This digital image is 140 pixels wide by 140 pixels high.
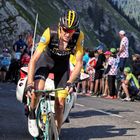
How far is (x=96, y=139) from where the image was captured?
895cm

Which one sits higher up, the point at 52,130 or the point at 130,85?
the point at 130,85

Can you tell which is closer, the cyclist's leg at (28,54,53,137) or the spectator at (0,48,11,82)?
the cyclist's leg at (28,54,53,137)

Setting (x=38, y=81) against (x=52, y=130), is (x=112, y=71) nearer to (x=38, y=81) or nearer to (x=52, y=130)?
(x=38, y=81)

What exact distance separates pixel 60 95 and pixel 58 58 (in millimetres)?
588

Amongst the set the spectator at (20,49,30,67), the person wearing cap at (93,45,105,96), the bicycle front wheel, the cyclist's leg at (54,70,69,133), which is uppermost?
the spectator at (20,49,30,67)

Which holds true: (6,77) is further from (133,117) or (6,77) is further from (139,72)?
(133,117)

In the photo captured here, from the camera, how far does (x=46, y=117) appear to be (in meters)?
6.88

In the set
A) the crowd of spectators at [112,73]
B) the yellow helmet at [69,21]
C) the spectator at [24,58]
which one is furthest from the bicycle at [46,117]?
the spectator at [24,58]

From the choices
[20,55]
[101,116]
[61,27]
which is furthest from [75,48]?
[20,55]

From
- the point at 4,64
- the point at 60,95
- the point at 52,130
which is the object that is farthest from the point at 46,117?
the point at 4,64

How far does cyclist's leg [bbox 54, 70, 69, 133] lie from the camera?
7.29 metres

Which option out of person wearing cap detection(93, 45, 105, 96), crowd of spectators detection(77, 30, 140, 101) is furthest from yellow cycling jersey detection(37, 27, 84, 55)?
person wearing cap detection(93, 45, 105, 96)

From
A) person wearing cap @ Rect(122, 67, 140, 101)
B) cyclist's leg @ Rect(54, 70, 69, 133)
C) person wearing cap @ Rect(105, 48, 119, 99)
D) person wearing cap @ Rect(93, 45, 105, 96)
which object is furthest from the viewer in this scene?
person wearing cap @ Rect(93, 45, 105, 96)

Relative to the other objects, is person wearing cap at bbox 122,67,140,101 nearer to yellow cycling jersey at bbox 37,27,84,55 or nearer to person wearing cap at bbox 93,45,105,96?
person wearing cap at bbox 93,45,105,96
